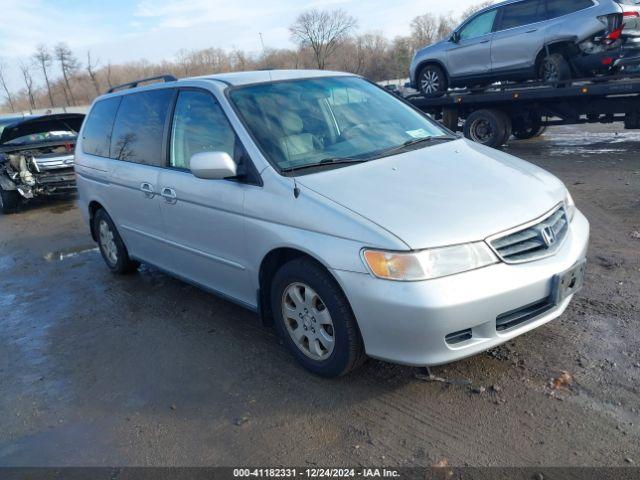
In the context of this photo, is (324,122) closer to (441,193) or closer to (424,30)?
(441,193)

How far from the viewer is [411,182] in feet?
10.2

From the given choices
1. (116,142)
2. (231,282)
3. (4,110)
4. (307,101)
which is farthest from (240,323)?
(4,110)

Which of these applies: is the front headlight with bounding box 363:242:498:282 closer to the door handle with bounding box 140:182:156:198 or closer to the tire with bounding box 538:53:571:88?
the door handle with bounding box 140:182:156:198

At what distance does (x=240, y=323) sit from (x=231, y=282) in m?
0.57

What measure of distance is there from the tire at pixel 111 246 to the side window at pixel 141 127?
0.81 metres

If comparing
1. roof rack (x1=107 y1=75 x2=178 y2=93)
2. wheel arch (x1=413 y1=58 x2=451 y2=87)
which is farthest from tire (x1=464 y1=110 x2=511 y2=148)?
roof rack (x1=107 y1=75 x2=178 y2=93)

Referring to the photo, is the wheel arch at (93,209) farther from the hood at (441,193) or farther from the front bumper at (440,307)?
the front bumper at (440,307)

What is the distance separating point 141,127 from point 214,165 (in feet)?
5.19

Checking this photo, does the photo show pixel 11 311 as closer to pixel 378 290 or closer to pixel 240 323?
pixel 240 323

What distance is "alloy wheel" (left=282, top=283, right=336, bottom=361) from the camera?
3051mm

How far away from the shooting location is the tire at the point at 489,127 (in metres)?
10.6

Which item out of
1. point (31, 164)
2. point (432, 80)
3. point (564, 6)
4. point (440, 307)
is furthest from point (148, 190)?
point (432, 80)

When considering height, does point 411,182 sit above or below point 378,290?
above

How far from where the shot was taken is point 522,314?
2.84 m
